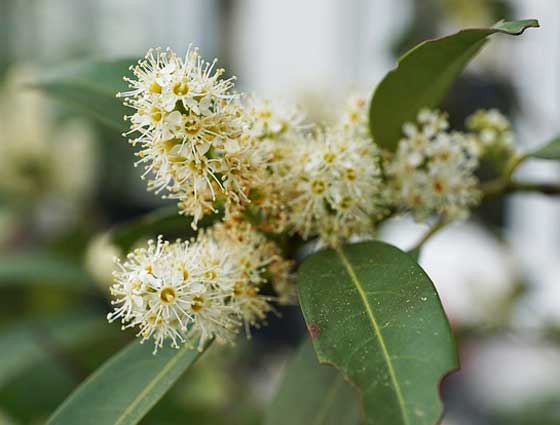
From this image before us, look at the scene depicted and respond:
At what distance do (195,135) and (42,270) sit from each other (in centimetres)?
85

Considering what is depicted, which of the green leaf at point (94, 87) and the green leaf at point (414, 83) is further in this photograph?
the green leaf at point (94, 87)

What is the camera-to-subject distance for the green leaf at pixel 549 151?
63cm

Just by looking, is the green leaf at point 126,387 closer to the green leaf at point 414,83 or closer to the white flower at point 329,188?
the white flower at point 329,188

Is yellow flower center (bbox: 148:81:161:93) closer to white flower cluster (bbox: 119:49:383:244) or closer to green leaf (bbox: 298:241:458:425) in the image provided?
white flower cluster (bbox: 119:49:383:244)

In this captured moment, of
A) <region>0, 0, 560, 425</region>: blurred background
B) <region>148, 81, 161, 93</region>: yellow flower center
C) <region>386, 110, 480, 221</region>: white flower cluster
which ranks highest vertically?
<region>148, 81, 161, 93</region>: yellow flower center

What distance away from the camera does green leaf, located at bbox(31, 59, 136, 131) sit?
70cm

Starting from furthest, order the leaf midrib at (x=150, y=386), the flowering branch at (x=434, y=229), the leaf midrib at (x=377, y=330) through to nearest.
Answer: the flowering branch at (x=434, y=229), the leaf midrib at (x=150, y=386), the leaf midrib at (x=377, y=330)

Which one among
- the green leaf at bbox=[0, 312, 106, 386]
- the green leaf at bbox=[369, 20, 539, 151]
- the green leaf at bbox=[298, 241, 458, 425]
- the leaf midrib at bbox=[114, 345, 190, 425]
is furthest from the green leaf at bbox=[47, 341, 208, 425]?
the green leaf at bbox=[0, 312, 106, 386]

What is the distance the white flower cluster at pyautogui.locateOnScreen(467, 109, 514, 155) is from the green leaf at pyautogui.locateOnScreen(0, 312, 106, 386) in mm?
794

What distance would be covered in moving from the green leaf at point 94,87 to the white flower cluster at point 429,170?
0.23 m

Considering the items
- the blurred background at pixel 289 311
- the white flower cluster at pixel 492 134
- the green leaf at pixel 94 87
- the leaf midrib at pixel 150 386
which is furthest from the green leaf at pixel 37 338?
the white flower cluster at pixel 492 134

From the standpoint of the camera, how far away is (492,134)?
0.70 m

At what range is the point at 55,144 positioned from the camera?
63.2 inches

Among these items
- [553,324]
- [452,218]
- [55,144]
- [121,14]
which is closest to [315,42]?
[121,14]
